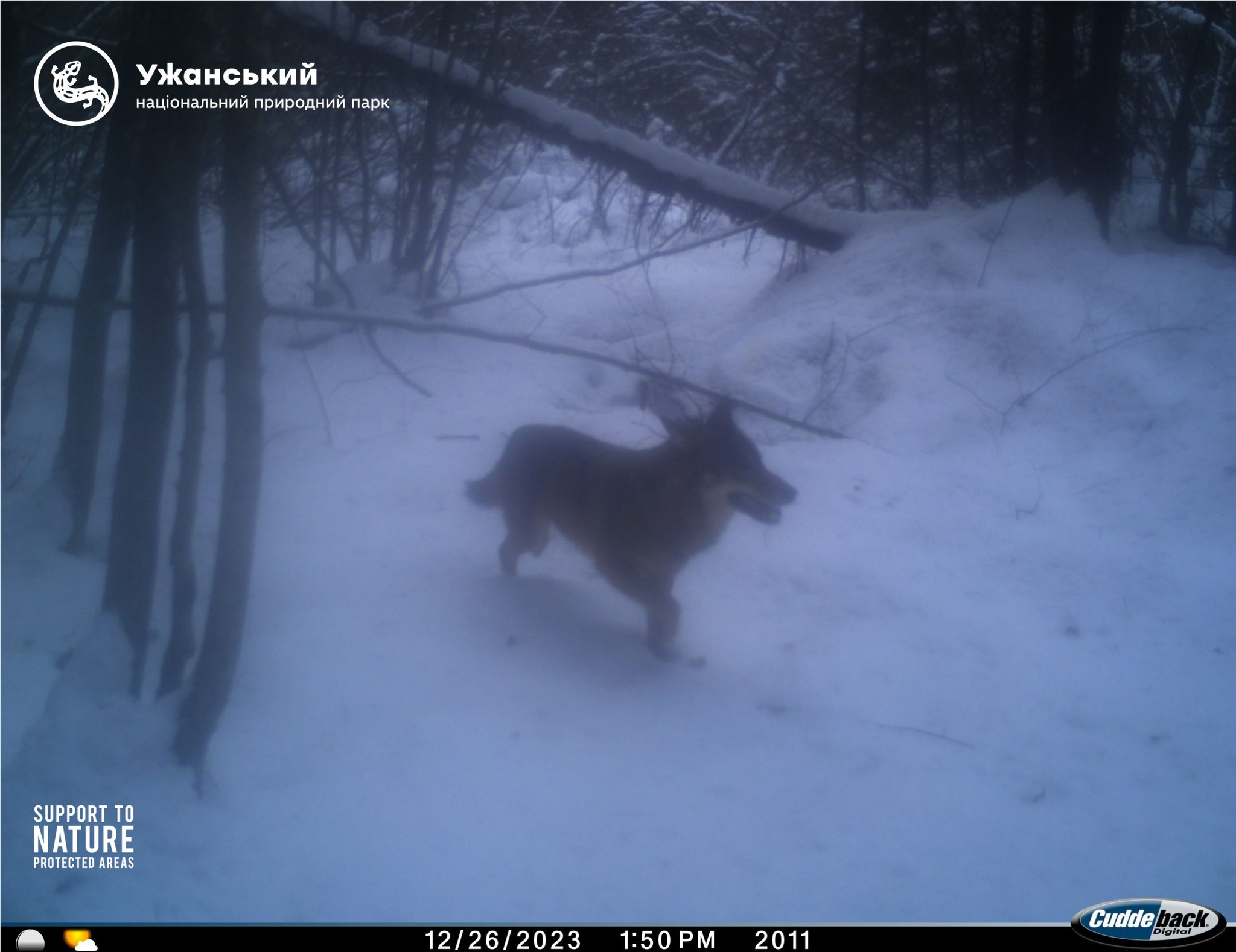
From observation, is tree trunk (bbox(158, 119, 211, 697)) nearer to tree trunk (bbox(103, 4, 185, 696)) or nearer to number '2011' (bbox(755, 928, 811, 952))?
tree trunk (bbox(103, 4, 185, 696))

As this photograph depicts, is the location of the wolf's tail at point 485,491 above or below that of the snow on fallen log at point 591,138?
below

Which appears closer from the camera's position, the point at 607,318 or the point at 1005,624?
the point at 1005,624

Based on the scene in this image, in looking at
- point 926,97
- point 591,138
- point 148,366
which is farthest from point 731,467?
point 926,97

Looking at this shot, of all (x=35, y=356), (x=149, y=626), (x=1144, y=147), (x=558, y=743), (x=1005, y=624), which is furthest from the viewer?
(x=1144, y=147)

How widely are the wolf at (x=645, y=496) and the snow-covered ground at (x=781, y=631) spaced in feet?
1.07

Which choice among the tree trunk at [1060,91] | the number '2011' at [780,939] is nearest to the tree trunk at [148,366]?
the number '2011' at [780,939]

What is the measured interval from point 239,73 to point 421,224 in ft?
12.3

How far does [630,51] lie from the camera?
7.31 metres

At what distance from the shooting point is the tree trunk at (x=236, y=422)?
2.45m

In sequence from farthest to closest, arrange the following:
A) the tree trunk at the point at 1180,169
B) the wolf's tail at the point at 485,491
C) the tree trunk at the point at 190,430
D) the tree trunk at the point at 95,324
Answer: the tree trunk at the point at 1180,169 < the wolf's tail at the point at 485,491 < the tree trunk at the point at 95,324 < the tree trunk at the point at 190,430

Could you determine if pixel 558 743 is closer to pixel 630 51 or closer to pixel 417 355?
pixel 417 355

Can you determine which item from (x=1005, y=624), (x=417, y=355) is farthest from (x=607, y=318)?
(x=1005, y=624)

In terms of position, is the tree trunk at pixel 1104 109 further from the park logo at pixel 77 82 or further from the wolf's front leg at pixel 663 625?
the park logo at pixel 77 82

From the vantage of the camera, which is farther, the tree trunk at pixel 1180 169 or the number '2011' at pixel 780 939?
the tree trunk at pixel 1180 169
